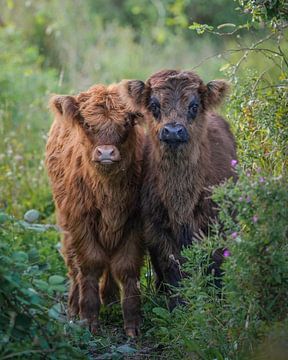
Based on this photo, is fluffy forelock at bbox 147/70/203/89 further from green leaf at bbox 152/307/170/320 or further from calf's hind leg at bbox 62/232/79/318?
green leaf at bbox 152/307/170/320

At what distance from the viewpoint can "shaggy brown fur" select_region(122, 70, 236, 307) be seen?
7867mm

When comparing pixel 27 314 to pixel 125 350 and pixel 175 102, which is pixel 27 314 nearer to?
pixel 125 350

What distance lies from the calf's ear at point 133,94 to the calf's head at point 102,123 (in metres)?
0.05

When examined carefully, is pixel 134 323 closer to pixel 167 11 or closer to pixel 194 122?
pixel 194 122

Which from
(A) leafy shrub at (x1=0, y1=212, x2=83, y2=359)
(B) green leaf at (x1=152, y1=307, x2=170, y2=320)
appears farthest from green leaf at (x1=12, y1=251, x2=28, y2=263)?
(B) green leaf at (x1=152, y1=307, x2=170, y2=320)

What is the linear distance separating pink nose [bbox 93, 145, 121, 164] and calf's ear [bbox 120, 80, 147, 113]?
44cm

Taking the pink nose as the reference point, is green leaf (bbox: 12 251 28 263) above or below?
above

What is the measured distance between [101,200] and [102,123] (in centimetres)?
62

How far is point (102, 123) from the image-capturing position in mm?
7871

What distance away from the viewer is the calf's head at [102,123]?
7785mm

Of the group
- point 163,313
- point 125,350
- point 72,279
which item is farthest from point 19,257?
point 72,279

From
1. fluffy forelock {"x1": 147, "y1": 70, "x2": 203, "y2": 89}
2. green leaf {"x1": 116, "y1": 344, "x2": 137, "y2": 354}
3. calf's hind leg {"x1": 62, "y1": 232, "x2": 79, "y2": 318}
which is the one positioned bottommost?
calf's hind leg {"x1": 62, "y1": 232, "x2": 79, "y2": 318}

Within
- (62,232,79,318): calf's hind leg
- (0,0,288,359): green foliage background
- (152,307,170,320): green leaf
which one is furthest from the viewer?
(62,232,79,318): calf's hind leg

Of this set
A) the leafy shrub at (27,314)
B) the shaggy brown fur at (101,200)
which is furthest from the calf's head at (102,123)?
the leafy shrub at (27,314)
